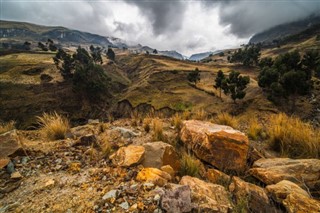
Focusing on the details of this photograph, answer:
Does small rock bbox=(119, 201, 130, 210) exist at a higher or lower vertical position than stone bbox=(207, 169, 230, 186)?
higher

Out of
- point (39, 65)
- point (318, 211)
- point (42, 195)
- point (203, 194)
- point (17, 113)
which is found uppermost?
point (39, 65)

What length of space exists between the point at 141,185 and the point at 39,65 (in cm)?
7482

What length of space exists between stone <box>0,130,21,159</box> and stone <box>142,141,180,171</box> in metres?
2.78

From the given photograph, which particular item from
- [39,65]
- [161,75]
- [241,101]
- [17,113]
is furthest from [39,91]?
[241,101]

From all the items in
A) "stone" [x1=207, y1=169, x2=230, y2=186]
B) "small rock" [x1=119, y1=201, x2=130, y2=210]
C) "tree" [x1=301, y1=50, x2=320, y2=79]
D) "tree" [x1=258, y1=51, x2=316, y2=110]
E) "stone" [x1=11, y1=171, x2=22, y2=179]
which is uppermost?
"tree" [x1=301, y1=50, x2=320, y2=79]

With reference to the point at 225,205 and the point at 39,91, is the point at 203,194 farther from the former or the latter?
the point at 39,91

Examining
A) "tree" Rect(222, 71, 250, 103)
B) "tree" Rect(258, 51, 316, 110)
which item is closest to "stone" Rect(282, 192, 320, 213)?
"tree" Rect(258, 51, 316, 110)

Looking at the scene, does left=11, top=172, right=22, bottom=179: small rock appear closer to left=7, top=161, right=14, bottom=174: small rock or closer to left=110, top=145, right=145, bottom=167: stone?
left=7, top=161, right=14, bottom=174: small rock

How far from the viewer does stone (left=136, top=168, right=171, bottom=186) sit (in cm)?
262

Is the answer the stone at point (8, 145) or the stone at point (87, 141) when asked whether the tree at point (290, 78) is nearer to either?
the stone at point (87, 141)

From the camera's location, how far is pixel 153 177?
2.70m

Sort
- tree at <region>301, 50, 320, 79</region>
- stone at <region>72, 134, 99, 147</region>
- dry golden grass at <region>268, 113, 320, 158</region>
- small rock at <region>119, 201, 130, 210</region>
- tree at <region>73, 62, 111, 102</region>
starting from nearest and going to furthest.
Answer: small rock at <region>119, 201, 130, 210</region> < dry golden grass at <region>268, 113, 320, 158</region> < stone at <region>72, 134, 99, 147</region> < tree at <region>301, 50, 320, 79</region> < tree at <region>73, 62, 111, 102</region>

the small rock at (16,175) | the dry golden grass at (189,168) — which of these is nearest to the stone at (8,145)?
the small rock at (16,175)

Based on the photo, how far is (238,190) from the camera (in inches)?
104
